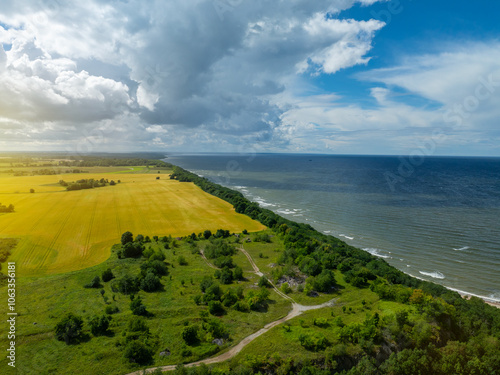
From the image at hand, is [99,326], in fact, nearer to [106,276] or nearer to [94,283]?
[94,283]

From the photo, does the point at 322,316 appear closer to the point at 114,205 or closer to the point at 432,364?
the point at 432,364

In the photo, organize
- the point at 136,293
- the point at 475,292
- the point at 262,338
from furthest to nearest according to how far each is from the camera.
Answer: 1. the point at 475,292
2. the point at 136,293
3. the point at 262,338

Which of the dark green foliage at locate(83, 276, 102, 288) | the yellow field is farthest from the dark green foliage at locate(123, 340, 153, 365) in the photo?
the yellow field

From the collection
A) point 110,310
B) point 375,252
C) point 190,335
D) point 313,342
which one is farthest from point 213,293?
point 375,252

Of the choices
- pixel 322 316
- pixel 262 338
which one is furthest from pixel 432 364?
pixel 262 338

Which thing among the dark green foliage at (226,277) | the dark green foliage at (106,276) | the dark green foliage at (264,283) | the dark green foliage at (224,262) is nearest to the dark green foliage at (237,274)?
the dark green foliage at (226,277)

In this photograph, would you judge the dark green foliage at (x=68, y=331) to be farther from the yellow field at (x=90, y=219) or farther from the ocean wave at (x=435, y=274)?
the ocean wave at (x=435, y=274)
